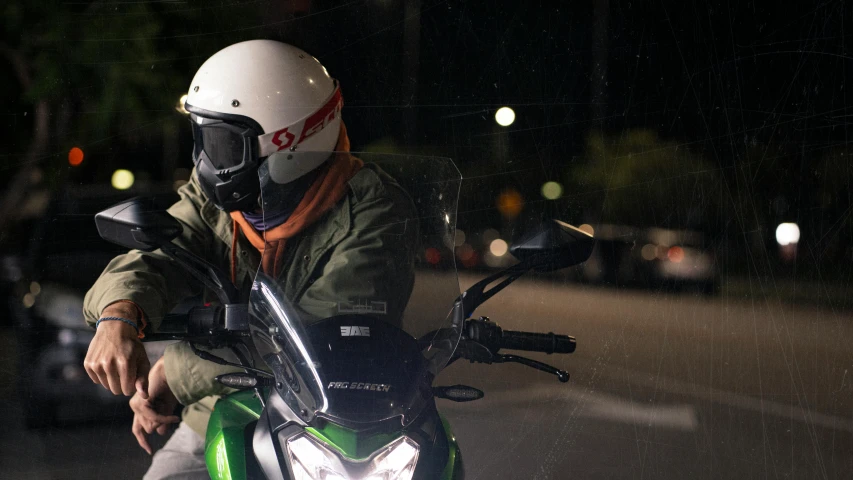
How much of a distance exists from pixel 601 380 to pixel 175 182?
1.78m

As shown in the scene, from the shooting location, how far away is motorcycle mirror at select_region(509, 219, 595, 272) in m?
1.38

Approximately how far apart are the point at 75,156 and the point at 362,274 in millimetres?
2333

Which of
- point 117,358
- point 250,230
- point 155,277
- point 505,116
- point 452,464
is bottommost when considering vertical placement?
point 452,464

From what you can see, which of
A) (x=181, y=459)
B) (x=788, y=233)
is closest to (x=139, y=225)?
(x=181, y=459)

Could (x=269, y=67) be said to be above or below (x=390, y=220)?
above

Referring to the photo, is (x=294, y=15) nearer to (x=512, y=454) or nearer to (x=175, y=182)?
(x=175, y=182)

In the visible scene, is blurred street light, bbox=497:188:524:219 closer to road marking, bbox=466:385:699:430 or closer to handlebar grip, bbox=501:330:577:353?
road marking, bbox=466:385:699:430

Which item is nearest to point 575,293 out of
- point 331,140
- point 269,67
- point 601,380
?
point 601,380

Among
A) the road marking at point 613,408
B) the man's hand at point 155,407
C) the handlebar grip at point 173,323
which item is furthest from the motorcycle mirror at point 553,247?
the road marking at point 613,408

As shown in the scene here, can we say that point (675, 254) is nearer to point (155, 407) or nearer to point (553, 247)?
point (553, 247)

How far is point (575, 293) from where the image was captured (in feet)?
9.37

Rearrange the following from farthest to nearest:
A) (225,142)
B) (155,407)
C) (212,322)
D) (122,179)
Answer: (122,179), (225,142), (155,407), (212,322)

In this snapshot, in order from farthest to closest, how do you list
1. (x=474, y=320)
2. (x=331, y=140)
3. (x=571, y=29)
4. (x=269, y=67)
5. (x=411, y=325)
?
(x=571, y=29), (x=331, y=140), (x=269, y=67), (x=474, y=320), (x=411, y=325)

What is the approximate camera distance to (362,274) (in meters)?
1.26
